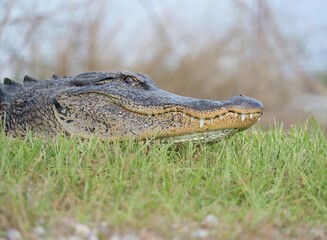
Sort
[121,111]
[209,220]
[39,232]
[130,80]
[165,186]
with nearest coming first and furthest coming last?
[39,232] → [209,220] → [165,186] → [121,111] → [130,80]

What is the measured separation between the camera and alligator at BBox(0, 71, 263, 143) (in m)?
5.25

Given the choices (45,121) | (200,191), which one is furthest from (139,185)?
(45,121)

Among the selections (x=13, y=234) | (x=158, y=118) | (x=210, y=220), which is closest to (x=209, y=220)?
(x=210, y=220)

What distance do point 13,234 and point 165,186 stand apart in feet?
3.57

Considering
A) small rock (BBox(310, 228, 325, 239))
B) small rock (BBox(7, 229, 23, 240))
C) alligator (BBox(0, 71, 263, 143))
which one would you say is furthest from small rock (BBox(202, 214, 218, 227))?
alligator (BBox(0, 71, 263, 143))

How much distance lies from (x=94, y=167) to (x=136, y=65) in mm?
11059

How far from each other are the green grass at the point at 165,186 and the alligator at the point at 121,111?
0.50 feet

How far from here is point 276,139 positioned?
18.9 feet

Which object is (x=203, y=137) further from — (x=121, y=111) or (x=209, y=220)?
(x=209, y=220)

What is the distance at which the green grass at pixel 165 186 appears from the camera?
369 centimetres

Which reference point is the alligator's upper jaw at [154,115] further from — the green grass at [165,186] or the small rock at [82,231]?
the small rock at [82,231]

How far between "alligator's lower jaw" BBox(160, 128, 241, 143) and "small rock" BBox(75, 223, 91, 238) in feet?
6.14

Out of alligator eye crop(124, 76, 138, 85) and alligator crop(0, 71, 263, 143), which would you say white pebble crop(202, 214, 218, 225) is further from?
alligator eye crop(124, 76, 138, 85)

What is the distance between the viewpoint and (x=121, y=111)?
5.50 m
